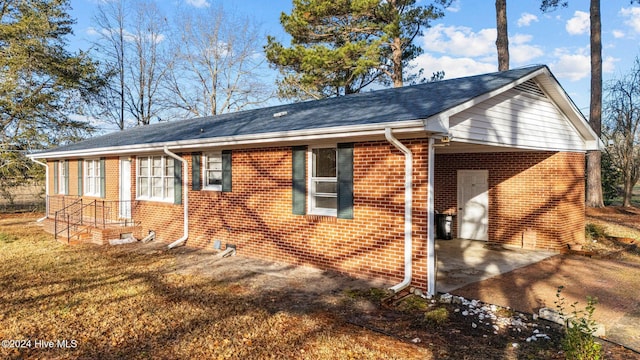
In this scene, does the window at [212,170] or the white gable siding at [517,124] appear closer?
the white gable siding at [517,124]

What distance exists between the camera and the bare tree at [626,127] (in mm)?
21984

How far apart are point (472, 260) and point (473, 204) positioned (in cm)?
302

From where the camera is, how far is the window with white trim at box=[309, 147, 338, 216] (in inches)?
320

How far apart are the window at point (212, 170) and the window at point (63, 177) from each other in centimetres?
847

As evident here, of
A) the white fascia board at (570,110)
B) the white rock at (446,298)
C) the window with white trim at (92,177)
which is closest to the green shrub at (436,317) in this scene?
the white rock at (446,298)

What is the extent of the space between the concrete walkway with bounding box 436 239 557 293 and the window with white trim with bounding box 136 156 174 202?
24.7 feet

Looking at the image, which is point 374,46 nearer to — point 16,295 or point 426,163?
point 426,163

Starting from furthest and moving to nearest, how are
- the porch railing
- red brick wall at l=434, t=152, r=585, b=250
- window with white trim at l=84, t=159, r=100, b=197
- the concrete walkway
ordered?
window with white trim at l=84, t=159, r=100, b=197
the porch railing
red brick wall at l=434, t=152, r=585, b=250
the concrete walkway

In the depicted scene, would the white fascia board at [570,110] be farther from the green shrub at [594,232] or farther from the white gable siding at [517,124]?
the green shrub at [594,232]

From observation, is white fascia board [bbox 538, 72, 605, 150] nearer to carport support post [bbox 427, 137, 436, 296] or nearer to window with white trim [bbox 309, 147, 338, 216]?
carport support post [bbox 427, 137, 436, 296]

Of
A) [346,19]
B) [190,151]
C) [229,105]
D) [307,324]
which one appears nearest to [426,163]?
[307,324]

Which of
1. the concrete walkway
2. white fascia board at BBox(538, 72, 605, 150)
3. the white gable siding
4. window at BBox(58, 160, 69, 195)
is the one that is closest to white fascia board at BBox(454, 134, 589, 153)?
the white gable siding

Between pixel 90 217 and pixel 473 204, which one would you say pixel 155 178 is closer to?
pixel 90 217

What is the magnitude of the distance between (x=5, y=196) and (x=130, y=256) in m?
16.0
